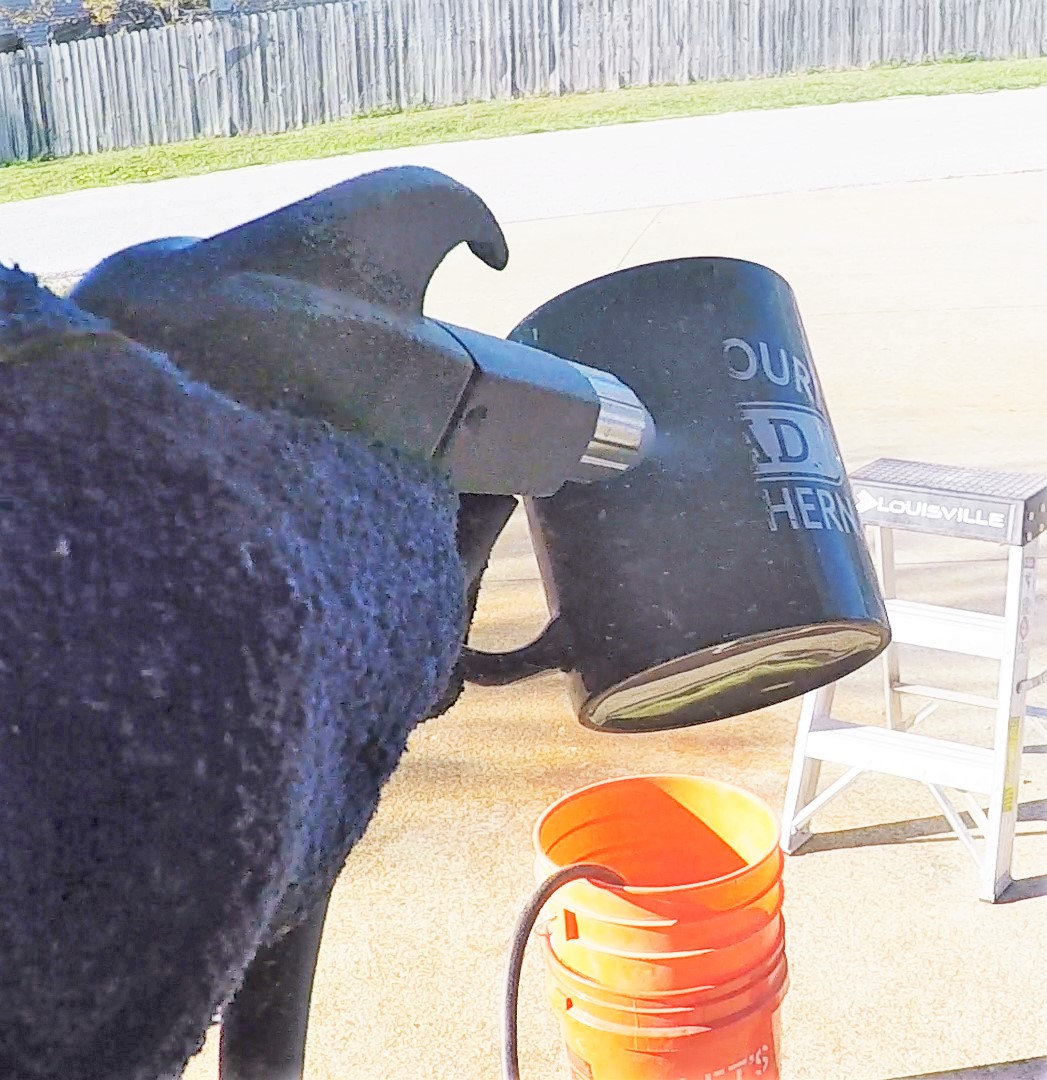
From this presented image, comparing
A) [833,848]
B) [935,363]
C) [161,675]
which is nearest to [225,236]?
[161,675]

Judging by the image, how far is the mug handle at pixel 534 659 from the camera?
2.68 ft

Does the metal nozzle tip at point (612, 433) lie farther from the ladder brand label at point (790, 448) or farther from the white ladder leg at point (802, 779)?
the white ladder leg at point (802, 779)

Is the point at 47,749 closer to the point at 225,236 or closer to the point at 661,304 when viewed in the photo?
the point at 225,236

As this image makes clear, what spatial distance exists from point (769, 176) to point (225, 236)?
423 inches

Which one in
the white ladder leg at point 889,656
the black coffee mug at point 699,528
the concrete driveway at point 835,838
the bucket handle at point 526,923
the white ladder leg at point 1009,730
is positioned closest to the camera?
the black coffee mug at point 699,528

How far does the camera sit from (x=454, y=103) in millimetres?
16359

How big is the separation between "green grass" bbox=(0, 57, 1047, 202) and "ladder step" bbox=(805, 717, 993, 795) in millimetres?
11288

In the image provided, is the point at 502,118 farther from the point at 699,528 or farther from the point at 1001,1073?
the point at 699,528

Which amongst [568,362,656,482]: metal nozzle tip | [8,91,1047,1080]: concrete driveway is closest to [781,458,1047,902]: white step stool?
[8,91,1047,1080]: concrete driveway

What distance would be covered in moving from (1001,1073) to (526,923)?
1047 millimetres

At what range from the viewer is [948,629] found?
3035 millimetres

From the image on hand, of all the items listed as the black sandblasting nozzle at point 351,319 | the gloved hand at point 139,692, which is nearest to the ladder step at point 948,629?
the black sandblasting nozzle at point 351,319

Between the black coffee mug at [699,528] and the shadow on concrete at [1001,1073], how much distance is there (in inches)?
67.3

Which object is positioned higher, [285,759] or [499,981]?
[285,759]
